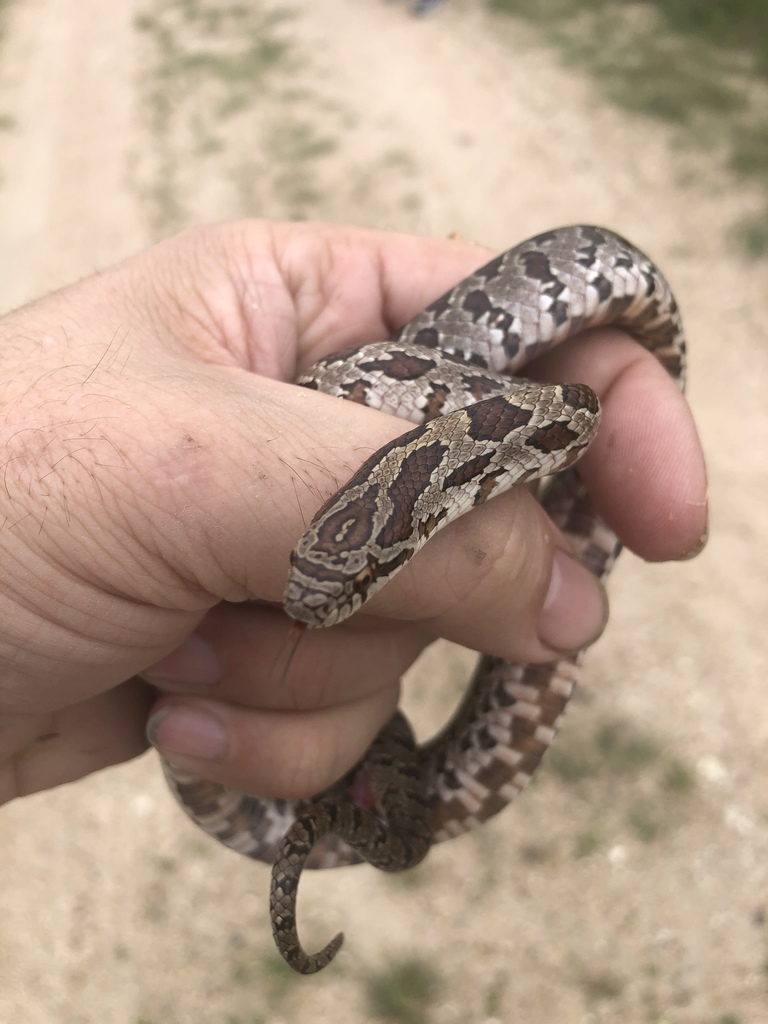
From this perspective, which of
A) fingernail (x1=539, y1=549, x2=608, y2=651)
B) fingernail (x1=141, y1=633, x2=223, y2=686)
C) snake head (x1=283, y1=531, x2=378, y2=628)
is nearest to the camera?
snake head (x1=283, y1=531, x2=378, y2=628)

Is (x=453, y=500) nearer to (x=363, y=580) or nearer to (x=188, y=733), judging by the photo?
(x=363, y=580)

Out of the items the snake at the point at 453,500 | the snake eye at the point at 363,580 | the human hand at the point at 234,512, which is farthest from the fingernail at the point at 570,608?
the snake eye at the point at 363,580

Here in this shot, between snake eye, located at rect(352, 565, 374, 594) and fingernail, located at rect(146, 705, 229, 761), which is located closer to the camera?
snake eye, located at rect(352, 565, 374, 594)

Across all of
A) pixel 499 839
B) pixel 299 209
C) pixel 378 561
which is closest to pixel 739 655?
pixel 499 839

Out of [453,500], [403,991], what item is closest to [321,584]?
[453,500]

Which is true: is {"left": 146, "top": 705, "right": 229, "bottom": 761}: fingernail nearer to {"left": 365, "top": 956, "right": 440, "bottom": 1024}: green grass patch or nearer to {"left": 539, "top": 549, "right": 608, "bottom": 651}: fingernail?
{"left": 539, "top": 549, "right": 608, "bottom": 651}: fingernail

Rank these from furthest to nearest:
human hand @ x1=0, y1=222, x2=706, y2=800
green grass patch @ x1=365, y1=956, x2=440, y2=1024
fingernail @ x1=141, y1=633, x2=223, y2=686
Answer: green grass patch @ x1=365, y1=956, x2=440, y2=1024 → fingernail @ x1=141, y1=633, x2=223, y2=686 → human hand @ x1=0, y1=222, x2=706, y2=800

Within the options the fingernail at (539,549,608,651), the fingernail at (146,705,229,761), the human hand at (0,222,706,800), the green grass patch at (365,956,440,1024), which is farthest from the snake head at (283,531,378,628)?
the green grass patch at (365,956,440,1024)
